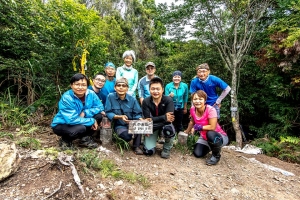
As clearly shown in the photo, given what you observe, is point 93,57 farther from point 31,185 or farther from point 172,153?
point 31,185

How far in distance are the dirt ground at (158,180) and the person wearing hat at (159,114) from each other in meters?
0.20

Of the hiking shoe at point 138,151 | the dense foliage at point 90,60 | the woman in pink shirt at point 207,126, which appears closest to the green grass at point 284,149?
the dense foliage at point 90,60

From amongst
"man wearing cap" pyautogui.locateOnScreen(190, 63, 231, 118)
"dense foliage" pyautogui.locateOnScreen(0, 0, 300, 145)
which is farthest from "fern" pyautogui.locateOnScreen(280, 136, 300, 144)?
"man wearing cap" pyautogui.locateOnScreen(190, 63, 231, 118)

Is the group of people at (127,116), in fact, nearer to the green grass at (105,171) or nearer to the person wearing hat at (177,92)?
the green grass at (105,171)

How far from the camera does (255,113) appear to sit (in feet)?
25.1

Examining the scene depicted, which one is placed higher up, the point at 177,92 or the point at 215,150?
the point at 177,92

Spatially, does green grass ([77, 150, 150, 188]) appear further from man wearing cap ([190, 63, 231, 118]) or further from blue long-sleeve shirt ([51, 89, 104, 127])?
man wearing cap ([190, 63, 231, 118])

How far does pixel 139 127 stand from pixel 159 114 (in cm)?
45

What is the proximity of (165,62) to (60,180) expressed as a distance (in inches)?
315

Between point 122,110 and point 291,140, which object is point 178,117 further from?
point 291,140

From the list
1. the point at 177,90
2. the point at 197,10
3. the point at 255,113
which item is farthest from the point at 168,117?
the point at 255,113

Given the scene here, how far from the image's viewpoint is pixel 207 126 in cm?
347

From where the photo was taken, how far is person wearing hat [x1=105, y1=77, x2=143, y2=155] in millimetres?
3488

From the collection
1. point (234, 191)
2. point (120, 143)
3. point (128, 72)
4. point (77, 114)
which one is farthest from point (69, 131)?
point (234, 191)
